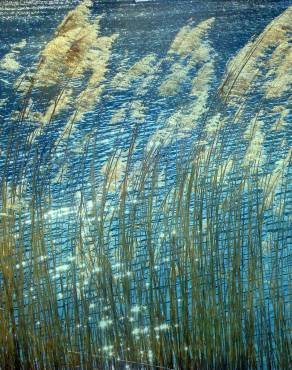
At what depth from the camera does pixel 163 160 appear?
9.39 ft

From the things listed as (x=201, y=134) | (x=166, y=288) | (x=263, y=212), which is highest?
(x=201, y=134)

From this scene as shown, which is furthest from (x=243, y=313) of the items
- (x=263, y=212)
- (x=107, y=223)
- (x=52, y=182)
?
(x=52, y=182)

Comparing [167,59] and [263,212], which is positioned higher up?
[167,59]

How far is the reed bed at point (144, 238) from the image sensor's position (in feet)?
9.02

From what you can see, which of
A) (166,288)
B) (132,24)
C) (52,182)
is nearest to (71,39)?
(132,24)

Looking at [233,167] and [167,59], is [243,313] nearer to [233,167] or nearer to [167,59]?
[233,167]

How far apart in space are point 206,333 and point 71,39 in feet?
3.32

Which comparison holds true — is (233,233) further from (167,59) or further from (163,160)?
(167,59)

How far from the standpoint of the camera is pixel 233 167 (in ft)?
9.43

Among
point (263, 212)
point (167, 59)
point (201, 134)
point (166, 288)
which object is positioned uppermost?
point (167, 59)

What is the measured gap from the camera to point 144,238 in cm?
281

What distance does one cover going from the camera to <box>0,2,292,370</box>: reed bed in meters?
2.75

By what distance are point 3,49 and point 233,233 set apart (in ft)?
3.03

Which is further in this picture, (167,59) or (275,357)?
(167,59)
